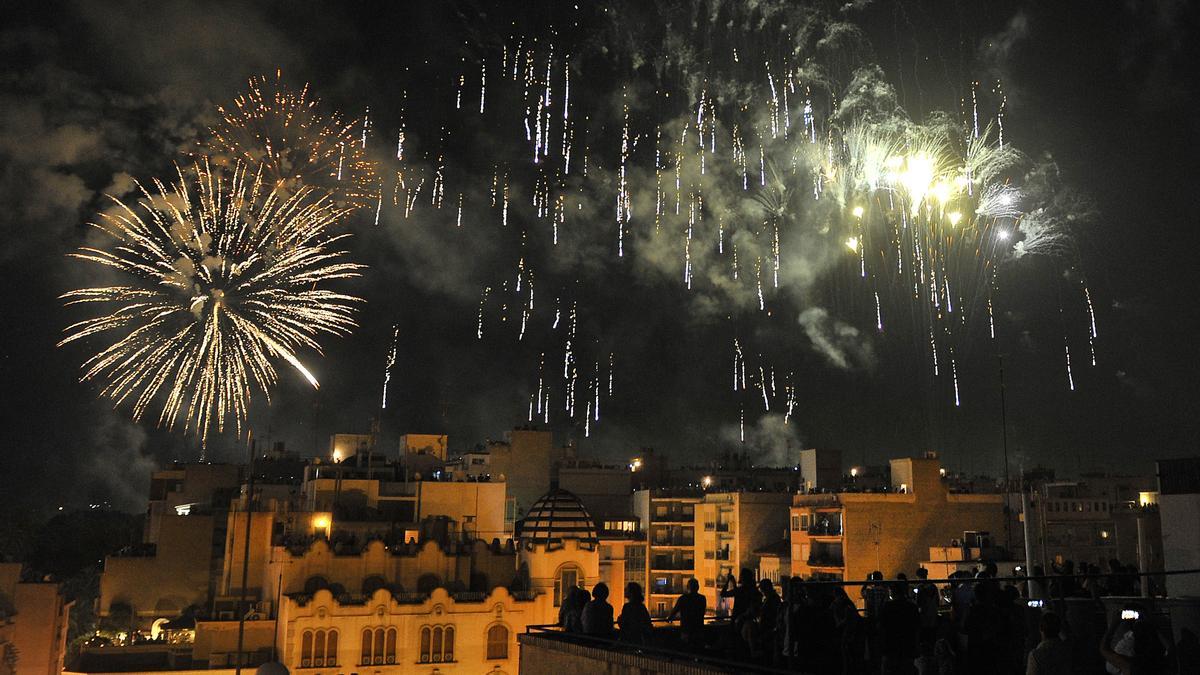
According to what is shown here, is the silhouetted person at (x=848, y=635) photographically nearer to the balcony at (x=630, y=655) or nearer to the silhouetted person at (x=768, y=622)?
the silhouetted person at (x=768, y=622)

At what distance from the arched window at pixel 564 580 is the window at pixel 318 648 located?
10.7 metres

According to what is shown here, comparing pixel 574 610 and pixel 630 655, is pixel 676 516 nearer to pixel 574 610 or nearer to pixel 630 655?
pixel 574 610

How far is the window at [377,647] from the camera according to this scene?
140 feet

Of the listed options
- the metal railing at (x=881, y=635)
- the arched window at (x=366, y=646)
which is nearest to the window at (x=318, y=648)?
the arched window at (x=366, y=646)

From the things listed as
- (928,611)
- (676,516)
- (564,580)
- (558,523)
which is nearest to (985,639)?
(928,611)

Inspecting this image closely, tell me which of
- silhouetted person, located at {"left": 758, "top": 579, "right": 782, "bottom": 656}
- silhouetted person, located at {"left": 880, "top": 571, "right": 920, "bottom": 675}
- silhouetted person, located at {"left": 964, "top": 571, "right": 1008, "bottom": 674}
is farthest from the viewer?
silhouetted person, located at {"left": 758, "top": 579, "right": 782, "bottom": 656}

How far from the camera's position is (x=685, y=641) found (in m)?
15.9

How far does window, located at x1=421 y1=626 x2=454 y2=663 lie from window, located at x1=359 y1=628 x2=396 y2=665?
144cm

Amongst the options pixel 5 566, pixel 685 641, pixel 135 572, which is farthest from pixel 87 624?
pixel 685 641

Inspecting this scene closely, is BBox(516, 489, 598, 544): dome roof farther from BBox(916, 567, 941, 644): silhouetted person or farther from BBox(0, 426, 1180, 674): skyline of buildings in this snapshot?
BBox(916, 567, 941, 644): silhouetted person

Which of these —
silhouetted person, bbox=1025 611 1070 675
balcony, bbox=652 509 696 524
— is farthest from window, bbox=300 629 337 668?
balcony, bbox=652 509 696 524

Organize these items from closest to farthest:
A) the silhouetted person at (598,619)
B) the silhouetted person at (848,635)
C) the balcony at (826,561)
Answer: the silhouetted person at (848,635) → the silhouetted person at (598,619) → the balcony at (826,561)

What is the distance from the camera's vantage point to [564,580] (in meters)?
47.4

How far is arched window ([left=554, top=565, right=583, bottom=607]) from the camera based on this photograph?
154 ft
